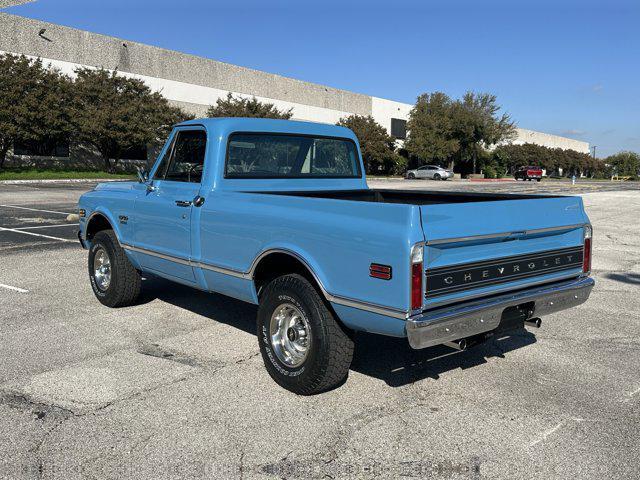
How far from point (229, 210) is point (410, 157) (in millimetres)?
64052

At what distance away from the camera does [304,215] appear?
420cm

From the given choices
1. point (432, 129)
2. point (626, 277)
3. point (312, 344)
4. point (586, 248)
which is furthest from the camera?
point (432, 129)

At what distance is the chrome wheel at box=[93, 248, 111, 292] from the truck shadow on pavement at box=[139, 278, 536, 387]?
797mm

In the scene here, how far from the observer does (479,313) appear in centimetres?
390

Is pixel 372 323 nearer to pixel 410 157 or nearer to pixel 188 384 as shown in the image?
pixel 188 384

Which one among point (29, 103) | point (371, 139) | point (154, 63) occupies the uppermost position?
point (154, 63)

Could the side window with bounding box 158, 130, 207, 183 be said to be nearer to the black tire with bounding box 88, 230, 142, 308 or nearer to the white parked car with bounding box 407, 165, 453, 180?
the black tire with bounding box 88, 230, 142, 308

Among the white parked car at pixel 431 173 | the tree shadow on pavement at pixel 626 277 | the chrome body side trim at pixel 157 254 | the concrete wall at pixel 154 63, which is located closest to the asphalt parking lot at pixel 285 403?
the chrome body side trim at pixel 157 254

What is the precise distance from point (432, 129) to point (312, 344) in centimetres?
6030

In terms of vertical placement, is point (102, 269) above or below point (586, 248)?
below

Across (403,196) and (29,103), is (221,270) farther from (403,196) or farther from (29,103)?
(29,103)

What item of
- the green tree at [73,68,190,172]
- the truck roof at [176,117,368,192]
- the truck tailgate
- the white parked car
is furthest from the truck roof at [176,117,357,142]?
the white parked car

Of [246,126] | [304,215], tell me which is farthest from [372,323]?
[246,126]

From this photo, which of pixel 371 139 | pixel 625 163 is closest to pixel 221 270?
pixel 371 139
